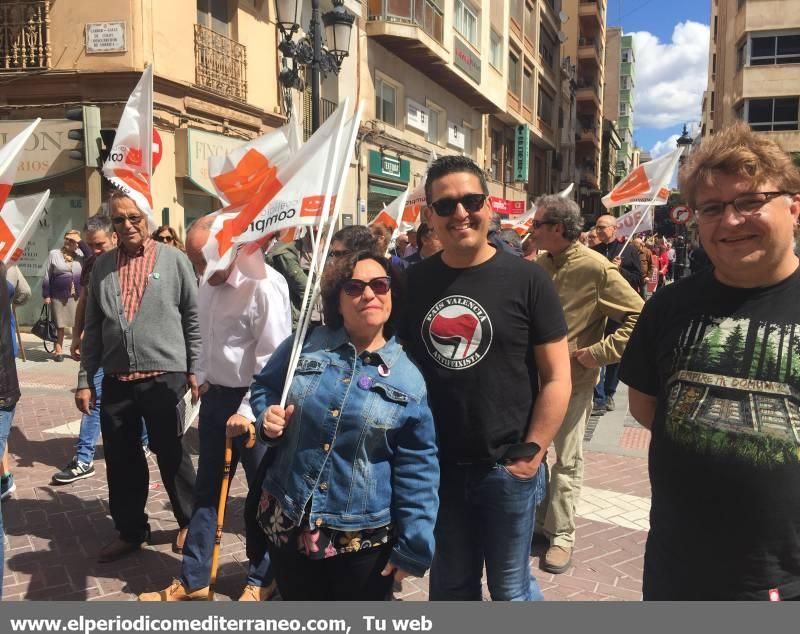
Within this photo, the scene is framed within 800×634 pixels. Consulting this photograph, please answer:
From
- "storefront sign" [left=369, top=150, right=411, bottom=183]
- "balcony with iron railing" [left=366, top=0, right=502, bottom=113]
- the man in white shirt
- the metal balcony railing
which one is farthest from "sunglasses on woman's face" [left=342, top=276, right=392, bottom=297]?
the metal balcony railing

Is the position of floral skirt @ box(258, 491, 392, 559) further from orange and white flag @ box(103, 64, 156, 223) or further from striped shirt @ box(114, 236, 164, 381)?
orange and white flag @ box(103, 64, 156, 223)

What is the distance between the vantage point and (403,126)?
2222 centimetres

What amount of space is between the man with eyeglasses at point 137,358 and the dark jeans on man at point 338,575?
6.46 ft

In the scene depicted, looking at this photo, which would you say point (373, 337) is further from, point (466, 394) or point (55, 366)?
point (55, 366)

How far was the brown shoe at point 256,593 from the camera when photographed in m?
3.45

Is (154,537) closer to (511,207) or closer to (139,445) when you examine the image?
(139,445)

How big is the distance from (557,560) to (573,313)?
1.48 m

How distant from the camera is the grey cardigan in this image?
3934 mm

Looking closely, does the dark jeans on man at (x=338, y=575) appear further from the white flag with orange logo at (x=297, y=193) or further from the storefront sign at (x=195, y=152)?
the storefront sign at (x=195, y=152)

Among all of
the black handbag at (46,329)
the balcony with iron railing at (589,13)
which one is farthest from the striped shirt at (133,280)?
the balcony with iron railing at (589,13)

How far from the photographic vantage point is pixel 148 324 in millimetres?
3953

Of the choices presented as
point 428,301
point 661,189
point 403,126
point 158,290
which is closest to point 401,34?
point 403,126

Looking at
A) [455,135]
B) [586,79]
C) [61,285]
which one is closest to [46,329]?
[61,285]

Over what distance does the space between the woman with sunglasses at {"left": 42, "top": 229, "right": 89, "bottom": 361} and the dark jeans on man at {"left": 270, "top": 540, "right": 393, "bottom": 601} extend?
9.39 metres
